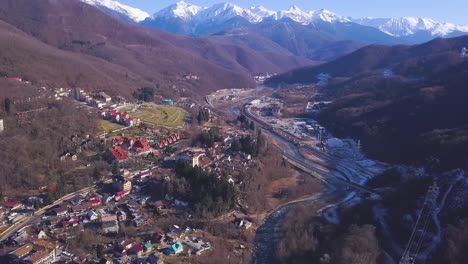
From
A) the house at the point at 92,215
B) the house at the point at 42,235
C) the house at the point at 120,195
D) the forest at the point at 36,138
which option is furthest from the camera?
the forest at the point at 36,138

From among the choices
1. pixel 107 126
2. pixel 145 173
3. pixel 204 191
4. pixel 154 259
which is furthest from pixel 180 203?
pixel 107 126

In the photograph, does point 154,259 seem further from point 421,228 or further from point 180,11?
point 180,11

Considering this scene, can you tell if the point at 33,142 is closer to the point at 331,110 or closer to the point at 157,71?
the point at 331,110

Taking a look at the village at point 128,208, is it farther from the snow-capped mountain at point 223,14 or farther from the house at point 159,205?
the snow-capped mountain at point 223,14

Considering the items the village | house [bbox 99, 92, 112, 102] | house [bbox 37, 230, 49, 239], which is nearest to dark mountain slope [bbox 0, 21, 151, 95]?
house [bbox 99, 92, 112, 102]

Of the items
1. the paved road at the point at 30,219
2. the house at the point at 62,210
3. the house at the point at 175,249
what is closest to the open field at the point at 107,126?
the paved road at the point at 30,219

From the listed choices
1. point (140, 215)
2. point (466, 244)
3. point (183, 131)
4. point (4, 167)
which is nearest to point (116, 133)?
point (183, 131)

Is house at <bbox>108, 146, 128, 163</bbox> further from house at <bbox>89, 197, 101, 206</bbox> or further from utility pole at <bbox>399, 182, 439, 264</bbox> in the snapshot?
utility pole at <bbox>399, 182, 439, 264</bbox>
